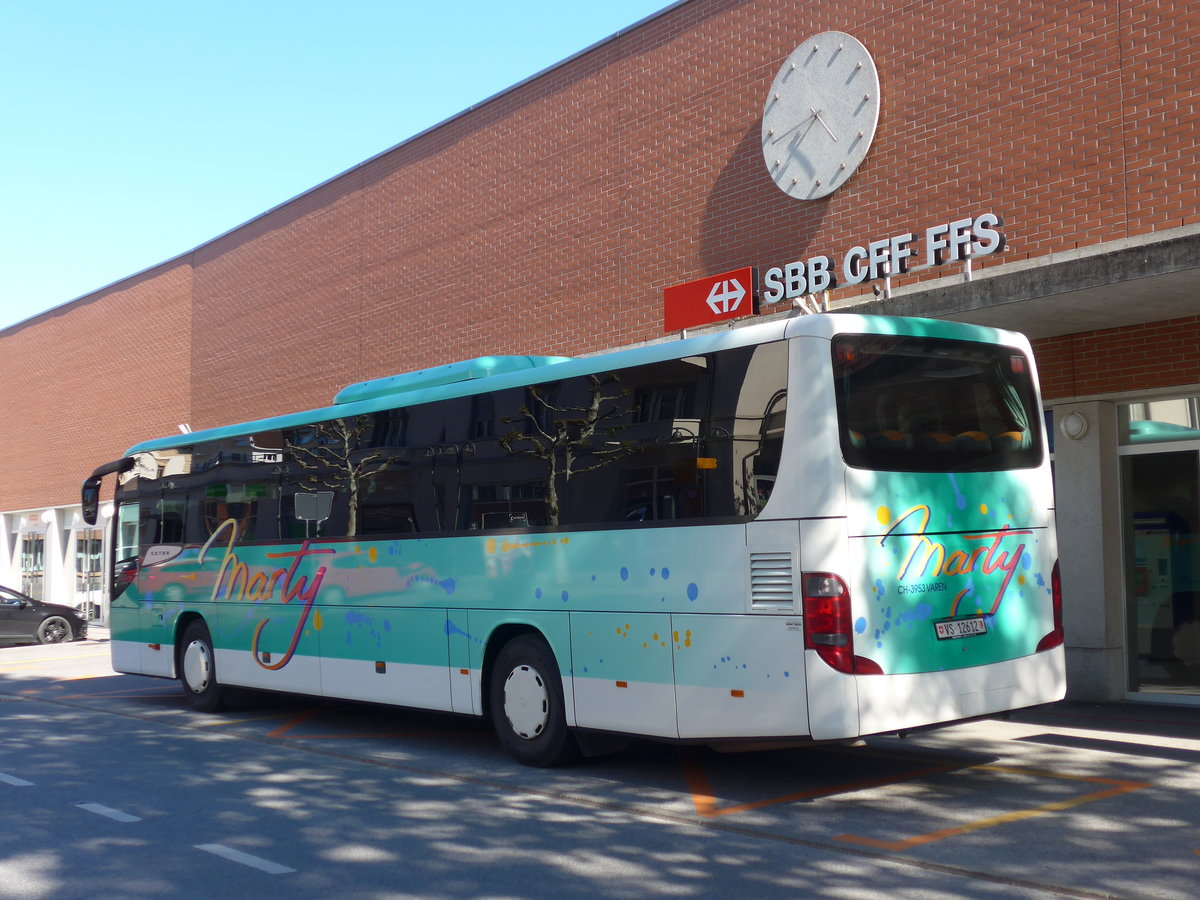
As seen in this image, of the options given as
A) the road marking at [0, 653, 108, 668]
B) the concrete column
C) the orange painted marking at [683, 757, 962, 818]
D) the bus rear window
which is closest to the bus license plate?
the bus rear window

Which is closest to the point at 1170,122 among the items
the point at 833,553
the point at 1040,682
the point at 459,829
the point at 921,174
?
the point at 921,174

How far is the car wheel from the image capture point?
27031mm

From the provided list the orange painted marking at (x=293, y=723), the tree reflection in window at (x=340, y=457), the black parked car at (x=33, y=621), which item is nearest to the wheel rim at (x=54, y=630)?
the black parked car at (x=33, y=621)

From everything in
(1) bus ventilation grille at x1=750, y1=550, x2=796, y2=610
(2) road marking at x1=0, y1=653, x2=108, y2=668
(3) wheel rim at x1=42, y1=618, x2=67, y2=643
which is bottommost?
(2) road marking at x1=0, y1=653, x2=108, y2=668

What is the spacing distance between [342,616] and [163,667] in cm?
422

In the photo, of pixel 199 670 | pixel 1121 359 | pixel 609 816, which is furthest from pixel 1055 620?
pixel 199 670

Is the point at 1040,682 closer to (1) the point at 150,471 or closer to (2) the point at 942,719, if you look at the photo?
(2) the point at 942,719

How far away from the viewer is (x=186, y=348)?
105 feet

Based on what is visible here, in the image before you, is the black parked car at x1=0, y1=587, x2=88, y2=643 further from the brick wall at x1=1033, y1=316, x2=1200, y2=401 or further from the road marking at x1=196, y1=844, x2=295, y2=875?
the road marking at x1=196, y1=844, x2=295, y2=875

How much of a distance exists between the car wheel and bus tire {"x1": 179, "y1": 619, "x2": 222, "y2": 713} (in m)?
14.1

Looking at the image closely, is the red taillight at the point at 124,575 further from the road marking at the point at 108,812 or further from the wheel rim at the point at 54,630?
the wheel rim at the point at 54,630

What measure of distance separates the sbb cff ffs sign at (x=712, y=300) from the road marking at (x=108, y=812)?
32.4 feet

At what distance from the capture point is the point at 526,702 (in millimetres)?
9945

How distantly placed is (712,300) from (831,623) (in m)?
9.22
